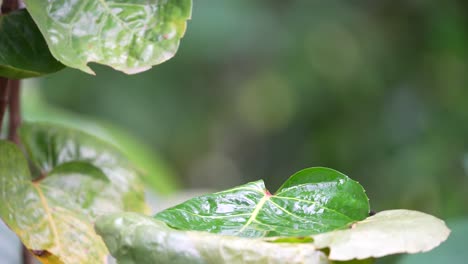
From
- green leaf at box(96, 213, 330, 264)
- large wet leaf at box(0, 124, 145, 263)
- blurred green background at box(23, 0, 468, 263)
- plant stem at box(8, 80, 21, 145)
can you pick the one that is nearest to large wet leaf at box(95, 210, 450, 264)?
green leaf at box(96, 213, 330, 264)

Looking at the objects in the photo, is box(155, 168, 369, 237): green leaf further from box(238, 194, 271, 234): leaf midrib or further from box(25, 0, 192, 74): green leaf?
box(25, 0, 192, 74): green leaf

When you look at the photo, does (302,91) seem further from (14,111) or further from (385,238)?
(385,238)

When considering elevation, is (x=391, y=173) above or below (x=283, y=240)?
below

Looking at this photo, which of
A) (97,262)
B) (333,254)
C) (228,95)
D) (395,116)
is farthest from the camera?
(228,95)

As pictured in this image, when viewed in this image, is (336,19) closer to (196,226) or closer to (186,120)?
(186,120)

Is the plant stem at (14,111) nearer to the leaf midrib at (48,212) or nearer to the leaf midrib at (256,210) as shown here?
the leaf midrib at (48,212)

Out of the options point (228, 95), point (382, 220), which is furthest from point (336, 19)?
point (382, 220)
